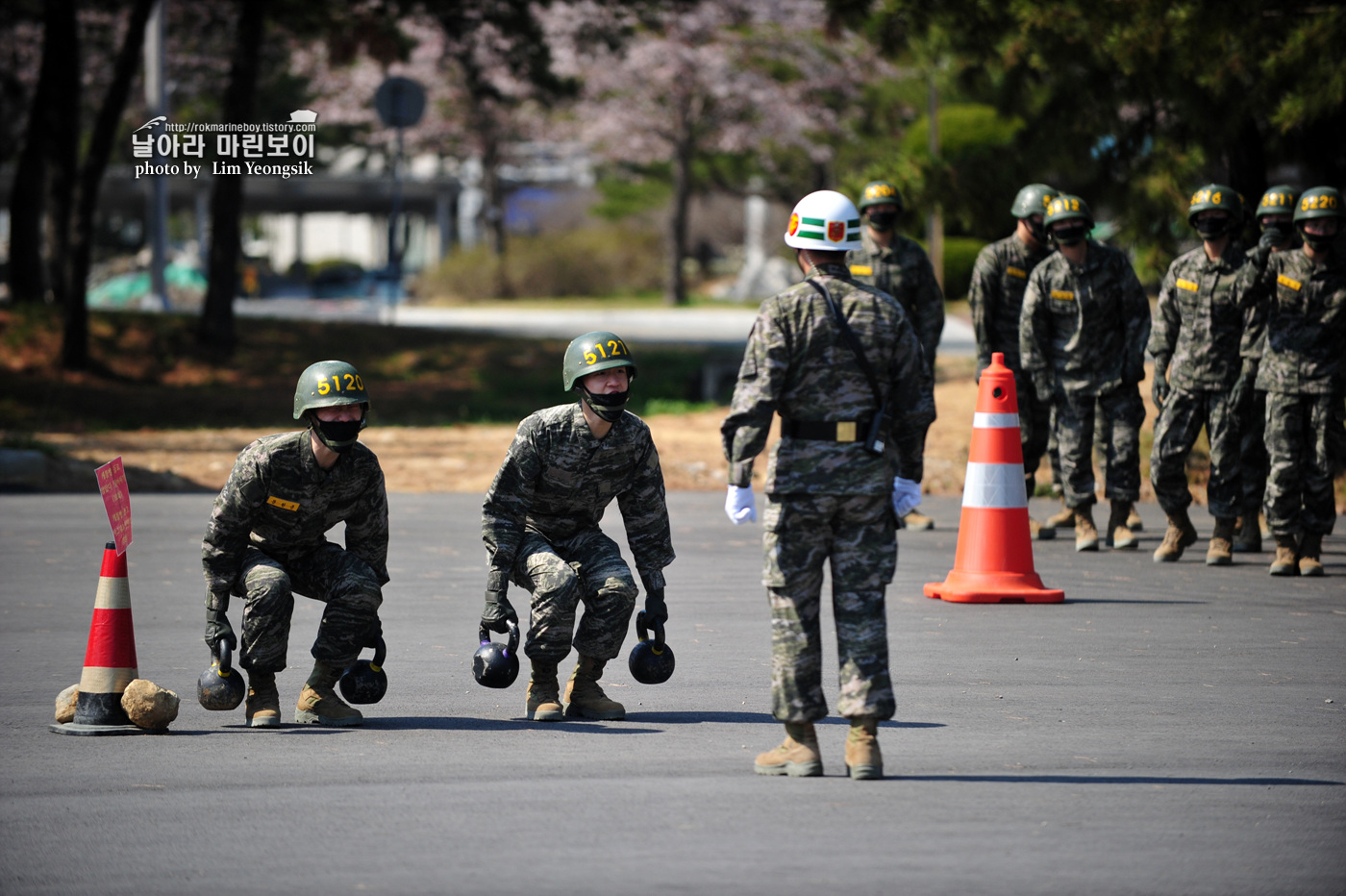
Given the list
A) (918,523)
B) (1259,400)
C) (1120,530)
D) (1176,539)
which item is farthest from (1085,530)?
(918,523)

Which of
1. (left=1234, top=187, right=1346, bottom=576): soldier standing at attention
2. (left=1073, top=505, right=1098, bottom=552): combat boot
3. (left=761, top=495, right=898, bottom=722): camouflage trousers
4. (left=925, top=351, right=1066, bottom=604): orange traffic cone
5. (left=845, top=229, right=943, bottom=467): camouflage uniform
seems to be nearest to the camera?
(left=761, top=495, right=898, bottom=722): camouflage trousers

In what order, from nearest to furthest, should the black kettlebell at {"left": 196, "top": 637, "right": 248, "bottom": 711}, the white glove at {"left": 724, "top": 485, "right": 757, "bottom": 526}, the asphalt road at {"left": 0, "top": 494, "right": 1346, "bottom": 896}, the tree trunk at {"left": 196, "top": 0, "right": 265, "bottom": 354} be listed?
the asphalt road at {"left": 0, "top": 494, "right": 1346, "bottom": 896} → the white glove at {"left": 724, "top": 485, "right": 757, "bottom": 526} → the black kettlebell at {"left": 196, "top": 637, "right": 248, "bottom": 711} → the tree trunk at {"left": 196, "top": 0, "right": 265, "bottom": 354}

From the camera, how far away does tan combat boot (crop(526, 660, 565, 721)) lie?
22.3 feet

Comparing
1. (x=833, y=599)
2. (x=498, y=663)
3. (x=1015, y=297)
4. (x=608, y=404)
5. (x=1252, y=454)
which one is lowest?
(x=498, y=663)

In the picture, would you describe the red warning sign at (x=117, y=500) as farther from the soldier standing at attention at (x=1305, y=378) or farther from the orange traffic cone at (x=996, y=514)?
the soldier standing at attention at (x=1305, y=378)

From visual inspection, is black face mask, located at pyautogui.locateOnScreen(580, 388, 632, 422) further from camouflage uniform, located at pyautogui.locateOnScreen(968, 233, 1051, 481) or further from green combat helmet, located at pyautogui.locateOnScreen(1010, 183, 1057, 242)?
green combat helmet, located at pyautogui.locateOnScreen(1010, 183, 1057, 242)

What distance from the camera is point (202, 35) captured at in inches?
1229

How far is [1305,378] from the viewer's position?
10.4 metres

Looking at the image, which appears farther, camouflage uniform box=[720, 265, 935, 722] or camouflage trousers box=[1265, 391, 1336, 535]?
camouflage trousers box=[1265, 391, 1336, 535]

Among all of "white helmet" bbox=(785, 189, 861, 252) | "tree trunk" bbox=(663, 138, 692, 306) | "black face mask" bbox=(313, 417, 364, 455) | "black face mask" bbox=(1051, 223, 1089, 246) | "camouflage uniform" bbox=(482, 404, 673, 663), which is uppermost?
"tree trunk" bbox=(663, 138, 692, 306)

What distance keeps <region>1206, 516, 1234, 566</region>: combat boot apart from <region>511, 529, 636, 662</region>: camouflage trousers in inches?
212

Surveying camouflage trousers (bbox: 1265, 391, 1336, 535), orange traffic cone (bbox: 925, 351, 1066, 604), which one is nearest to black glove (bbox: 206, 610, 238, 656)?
orange traffic cone (bbox: 925, 351, 1066, 604)

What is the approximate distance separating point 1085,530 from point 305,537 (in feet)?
20.4

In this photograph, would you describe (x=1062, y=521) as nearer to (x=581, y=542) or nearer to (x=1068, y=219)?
(x=1068, y=219)
